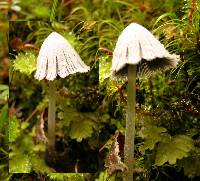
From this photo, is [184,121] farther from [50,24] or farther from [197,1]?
[50,24]

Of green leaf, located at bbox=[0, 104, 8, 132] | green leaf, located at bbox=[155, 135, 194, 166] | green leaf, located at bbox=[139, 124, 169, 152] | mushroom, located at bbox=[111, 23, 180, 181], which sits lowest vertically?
green leaf, located at bbox=[155, 135, 194, 166]

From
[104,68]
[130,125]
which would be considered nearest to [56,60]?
[104,68]

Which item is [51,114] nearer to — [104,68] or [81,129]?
[81,129]

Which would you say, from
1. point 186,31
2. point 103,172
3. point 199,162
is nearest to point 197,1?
point 186,31

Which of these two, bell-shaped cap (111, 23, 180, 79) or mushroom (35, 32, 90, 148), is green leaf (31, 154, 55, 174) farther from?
bell-shaped cap (111, 23, 180, 79)

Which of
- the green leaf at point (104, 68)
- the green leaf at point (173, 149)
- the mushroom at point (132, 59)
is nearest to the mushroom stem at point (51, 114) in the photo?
the green leaf at point (104, 68)

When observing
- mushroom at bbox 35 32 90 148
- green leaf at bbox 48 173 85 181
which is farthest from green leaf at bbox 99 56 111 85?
green leaf at bbox 48 173 85 181
